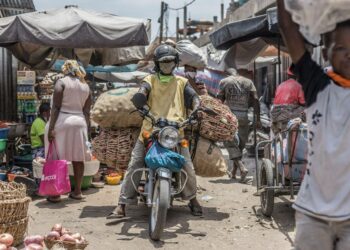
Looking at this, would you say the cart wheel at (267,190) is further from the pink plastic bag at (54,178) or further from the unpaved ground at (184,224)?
the pink plastic bag at (54,178)

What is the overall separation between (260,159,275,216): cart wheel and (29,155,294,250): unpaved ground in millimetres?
138

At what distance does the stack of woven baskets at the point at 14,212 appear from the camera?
4.94 metres

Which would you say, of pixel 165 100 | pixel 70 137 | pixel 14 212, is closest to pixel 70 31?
pixel 70 137

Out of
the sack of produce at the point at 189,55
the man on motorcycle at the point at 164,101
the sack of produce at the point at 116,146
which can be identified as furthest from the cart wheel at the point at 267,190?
the sack of produce at the point at 189,55

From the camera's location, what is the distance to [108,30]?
8.27m

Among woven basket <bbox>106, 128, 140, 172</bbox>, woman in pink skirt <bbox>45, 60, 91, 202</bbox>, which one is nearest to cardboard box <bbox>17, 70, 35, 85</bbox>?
woman in pink skirt <bbox>45, 60, 91, 202</bbox>

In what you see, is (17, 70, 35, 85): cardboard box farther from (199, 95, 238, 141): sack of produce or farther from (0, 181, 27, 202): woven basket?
(0, 181, 27, 202): woven basket

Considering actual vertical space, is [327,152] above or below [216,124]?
above

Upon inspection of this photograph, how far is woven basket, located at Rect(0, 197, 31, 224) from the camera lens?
194 inches

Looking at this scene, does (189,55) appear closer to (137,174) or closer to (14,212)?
(137,174)

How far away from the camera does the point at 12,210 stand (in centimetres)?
501

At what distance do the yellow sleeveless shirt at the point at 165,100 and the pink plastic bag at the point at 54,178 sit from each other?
152 centimetres

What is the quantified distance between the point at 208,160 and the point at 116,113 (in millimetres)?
1285

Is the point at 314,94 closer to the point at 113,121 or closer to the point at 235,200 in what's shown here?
the point at 113,121
